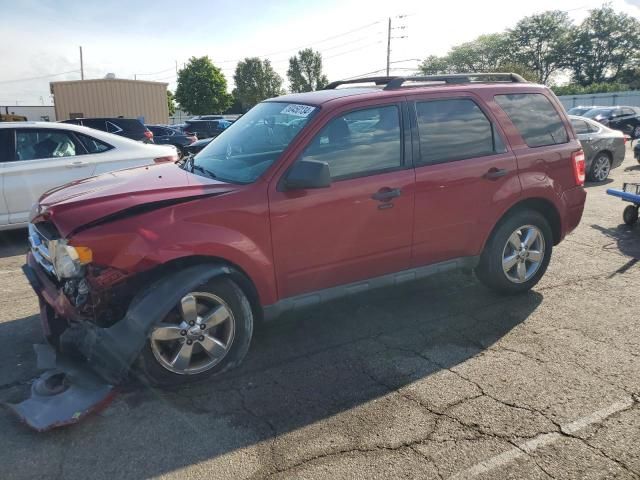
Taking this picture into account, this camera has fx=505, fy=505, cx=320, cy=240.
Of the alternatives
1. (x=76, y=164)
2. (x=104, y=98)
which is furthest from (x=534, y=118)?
(x=104, y=98)

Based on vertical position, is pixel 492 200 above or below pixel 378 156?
below

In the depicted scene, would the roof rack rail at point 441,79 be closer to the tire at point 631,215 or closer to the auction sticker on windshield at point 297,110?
the auction sticker on windshield at point 297,110

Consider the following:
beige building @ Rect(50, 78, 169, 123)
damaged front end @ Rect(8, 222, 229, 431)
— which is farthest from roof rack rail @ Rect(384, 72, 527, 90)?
beige building @ Rect(50, 78, 169, 123)

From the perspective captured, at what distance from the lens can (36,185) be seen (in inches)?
258

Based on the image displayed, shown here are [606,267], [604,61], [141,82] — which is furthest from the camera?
[604,61]

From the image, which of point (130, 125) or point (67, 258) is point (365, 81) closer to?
point (67, 258)

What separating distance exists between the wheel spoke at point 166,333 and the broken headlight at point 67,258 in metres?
0.59

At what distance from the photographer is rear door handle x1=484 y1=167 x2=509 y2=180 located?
14.2 feet

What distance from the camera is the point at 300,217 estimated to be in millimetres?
3559

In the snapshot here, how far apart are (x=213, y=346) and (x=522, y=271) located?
9.83 feet

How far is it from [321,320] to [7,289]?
10.7 ft

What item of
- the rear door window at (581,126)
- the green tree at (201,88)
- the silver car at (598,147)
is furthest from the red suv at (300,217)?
the green tree at (201,88)

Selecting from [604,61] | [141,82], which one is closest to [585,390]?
[141,82]

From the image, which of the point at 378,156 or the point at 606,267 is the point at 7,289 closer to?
the point at 378,156
